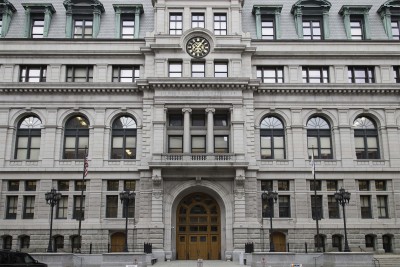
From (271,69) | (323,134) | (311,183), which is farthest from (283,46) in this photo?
(311,183)

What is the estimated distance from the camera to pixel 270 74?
4609cm

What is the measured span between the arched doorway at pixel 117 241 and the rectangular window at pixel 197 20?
21858mm

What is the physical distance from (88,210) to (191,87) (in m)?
15.0

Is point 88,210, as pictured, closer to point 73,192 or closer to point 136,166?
point 73,192

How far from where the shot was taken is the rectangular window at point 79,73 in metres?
45.5

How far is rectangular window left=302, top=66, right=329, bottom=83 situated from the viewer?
151 ft

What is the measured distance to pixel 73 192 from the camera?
4259 cm

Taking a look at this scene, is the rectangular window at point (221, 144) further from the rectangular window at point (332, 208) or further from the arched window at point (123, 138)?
the rectangular window at point (332, 208)

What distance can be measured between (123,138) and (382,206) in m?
25.7

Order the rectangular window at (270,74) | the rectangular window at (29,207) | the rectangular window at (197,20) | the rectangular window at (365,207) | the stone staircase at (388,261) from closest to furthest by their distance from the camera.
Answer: the stone staircase at (388,261) < the rectangular window at (29,207) < the rectangular window at (365,207) < the rectangular window at (270,74) < the rectangular window at (197,20)

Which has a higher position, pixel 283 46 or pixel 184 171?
pixel 283 46

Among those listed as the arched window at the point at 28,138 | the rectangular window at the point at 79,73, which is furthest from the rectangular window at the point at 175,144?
the arched window at the point at 28,138

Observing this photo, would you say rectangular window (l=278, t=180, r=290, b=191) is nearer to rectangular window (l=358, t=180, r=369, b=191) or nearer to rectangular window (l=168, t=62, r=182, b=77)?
rectangular window (l=358, t=180, r=369, b=191)

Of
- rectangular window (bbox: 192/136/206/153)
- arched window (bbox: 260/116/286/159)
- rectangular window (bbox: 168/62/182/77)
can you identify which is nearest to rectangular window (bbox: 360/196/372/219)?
arched window (bbox: 260/116/286/159)
